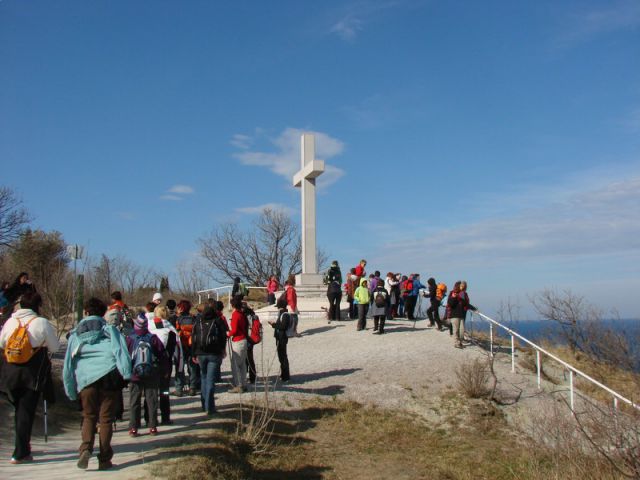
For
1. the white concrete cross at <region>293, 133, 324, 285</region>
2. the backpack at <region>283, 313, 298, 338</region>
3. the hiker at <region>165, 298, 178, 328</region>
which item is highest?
the white concrete cross at <region>293, 133, 324, 285</region>

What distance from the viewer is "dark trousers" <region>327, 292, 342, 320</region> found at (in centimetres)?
2061

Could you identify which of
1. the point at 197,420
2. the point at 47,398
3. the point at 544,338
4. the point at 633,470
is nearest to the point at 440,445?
the point at 197,420

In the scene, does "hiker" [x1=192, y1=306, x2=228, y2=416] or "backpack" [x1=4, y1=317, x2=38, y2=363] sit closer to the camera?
"backpack" [x1=4, y1=317, x2=38, y2=363]

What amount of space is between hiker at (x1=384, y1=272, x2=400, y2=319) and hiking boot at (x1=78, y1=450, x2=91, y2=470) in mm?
14764

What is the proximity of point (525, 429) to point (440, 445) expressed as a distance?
1.92 metres

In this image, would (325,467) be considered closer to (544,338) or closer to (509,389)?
(509,389)

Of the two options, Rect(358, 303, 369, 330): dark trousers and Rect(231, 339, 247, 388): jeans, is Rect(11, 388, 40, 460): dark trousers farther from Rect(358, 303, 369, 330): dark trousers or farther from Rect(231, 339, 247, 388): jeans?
Rect(358, 303, 369, 330): dark trousers

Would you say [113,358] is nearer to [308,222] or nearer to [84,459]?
[84,459]

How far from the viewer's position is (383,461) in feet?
30.3

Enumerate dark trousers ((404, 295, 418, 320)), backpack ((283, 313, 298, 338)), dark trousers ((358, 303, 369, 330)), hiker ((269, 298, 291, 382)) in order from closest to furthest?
hiker ((269, 298, 291, 382)) → backpack ((283, 313, 298, 338)) → dark trousers ((358, 303, 369, 330)) → dark trousers ((404, 295, 418, 320))

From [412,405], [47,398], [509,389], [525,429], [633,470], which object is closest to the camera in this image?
[633,470]

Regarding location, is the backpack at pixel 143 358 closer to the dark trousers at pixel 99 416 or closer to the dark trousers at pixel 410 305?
the dark trousers at pixel 99 416

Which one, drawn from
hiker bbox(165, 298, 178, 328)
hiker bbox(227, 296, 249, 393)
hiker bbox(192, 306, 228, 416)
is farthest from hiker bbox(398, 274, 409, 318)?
hiker bbox(192, 306, 228, 416)

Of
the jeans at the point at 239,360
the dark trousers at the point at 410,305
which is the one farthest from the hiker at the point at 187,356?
the dark trousers at the point at 410,305
